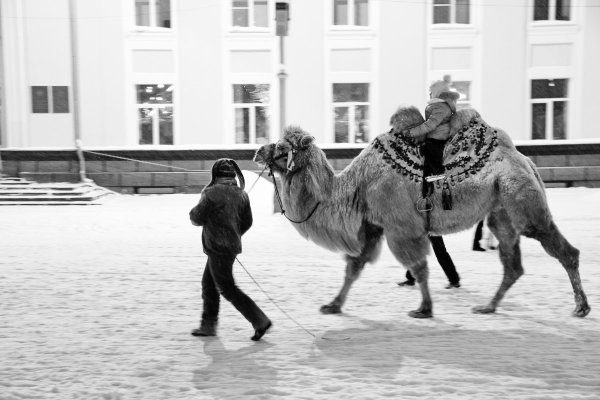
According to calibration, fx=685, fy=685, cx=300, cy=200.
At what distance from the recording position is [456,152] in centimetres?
655

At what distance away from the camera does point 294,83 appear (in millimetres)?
21812

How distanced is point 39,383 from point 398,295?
406 centimetres

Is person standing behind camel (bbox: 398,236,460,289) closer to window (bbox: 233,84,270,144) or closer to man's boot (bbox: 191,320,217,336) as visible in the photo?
man's boot (bbox: 191,320,217,336)

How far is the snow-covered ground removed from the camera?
15.5 ft

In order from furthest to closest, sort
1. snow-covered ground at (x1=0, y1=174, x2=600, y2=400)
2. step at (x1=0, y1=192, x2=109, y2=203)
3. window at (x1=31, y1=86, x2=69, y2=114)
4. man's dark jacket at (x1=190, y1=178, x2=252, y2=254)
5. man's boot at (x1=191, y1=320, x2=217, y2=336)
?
window at (x1=31, y1=86, x2=69, y2=114) → step at (x1=0, y1=192, x2=109, y2=203) → man's boot at (x1=191, y1=320, x2=217, y2=336) → man's dark jacket at (x1=190, y1=178, x2=252, y2=254) → snow-covered ground at (x1=0, y1=174, x2=600, y2=400)

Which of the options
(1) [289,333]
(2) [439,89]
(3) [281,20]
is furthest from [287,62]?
(1) [289,333]

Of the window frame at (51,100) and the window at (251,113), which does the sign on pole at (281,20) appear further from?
the window frame at (51,100)

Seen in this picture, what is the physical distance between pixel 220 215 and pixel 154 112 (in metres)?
17.0

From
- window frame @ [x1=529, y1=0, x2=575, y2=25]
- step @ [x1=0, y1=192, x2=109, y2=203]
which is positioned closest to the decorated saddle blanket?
step @ [x1=0, y1=192, x2=109, y2=203]

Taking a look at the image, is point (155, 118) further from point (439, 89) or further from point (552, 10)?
point (439, 89)

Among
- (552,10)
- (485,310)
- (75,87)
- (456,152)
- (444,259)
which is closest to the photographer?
(456,152)

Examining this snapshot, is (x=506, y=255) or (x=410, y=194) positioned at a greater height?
(x=410, y=194)

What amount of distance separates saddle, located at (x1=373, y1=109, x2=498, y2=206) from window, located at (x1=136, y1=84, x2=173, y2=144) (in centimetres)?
1621

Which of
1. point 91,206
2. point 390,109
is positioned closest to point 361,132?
point 390,109
